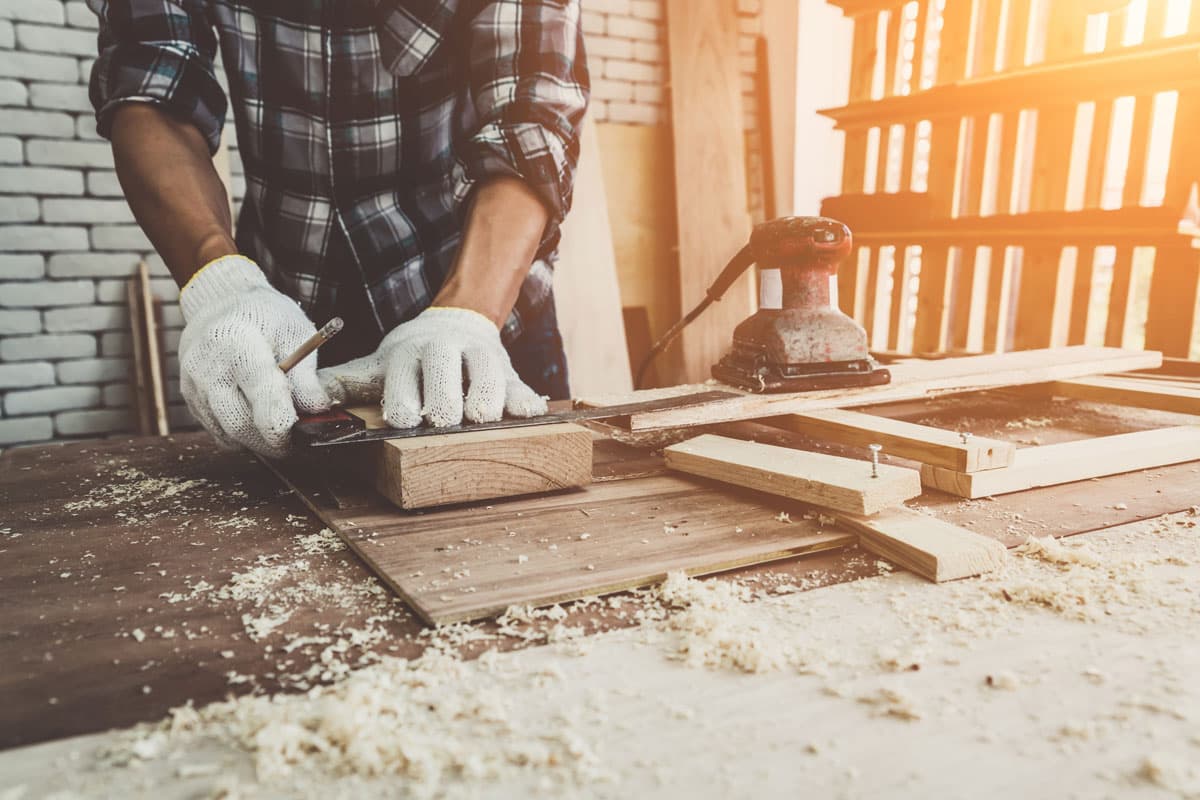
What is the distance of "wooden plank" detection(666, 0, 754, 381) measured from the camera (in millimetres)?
4211

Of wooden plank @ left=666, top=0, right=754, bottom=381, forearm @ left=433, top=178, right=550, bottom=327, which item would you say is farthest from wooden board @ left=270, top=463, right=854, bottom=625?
wooden plank @ left=666, top=0, right=754, bottom=381

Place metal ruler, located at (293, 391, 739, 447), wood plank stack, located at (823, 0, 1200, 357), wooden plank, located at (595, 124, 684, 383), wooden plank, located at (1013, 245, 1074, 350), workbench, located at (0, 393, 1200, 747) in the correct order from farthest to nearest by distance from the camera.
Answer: wooden plank, located at (595, 124, 684, 383) < wooden plank, located at (1013, 245, 1074, 350) < wood plank stack, located at (823, 0, 1200, 357) < metal ruler, located at (293, 391, 739, 447) < workbench, located at (0, 393, 1200, 747)

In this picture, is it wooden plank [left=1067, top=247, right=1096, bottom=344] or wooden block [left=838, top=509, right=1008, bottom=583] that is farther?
wooden plank [left=1067, top=247, right=1096, bottom=344]

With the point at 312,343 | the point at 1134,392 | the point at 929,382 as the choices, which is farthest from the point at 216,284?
the point at 1134,392

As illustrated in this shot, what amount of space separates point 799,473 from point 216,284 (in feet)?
3.39

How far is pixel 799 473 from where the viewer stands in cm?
107

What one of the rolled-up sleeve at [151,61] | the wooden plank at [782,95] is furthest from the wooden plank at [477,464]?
the wooden plank at [782,95]

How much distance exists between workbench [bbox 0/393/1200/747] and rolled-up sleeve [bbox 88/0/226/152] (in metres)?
0.72

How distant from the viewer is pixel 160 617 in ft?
2.59

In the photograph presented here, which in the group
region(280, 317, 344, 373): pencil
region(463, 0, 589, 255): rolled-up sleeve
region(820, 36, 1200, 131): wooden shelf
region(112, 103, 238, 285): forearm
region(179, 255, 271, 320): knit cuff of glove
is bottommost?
region(280, 317, 344, 373): pencil

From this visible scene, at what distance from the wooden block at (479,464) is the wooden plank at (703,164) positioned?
309 centimetres

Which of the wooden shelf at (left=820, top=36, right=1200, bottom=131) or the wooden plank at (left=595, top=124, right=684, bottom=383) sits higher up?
the wooden shelf at (left=820, top=36, right=1200, bottom=131)

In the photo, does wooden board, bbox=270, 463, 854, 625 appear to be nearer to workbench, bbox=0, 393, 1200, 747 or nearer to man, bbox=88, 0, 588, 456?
workbench, bbox=0, 393, 1200, 747

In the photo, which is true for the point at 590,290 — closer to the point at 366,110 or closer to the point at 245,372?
the point at 366,110
